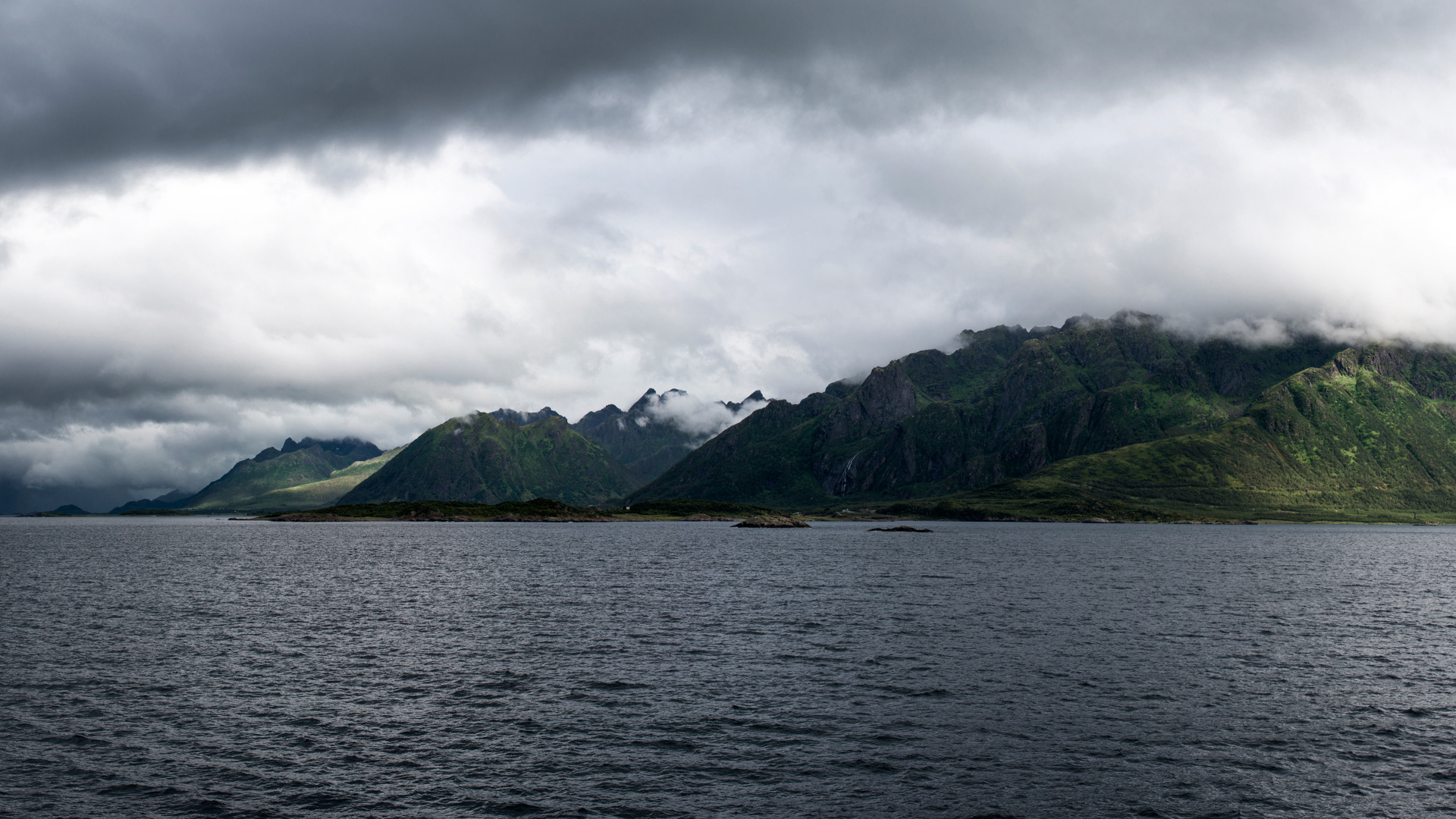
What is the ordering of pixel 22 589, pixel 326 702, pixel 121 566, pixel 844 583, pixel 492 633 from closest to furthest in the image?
pixel 326 702 → pixel 492 633 → pixel 22 589 → pixel 844 583 → pixel 121 566

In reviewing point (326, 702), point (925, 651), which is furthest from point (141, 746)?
point (925, 651)

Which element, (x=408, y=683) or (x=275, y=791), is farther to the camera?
(x=408, y=683)

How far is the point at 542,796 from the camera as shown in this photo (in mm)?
34031

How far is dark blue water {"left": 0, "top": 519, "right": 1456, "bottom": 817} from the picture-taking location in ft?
114

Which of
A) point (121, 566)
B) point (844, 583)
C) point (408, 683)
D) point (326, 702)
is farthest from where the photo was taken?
point (121, 566)

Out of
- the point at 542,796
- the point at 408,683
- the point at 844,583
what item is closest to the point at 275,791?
the point at 542,796

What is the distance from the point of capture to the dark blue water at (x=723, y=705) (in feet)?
114

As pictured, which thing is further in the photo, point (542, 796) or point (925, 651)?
point (925, 651)

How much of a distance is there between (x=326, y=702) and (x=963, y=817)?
37989 millimetres

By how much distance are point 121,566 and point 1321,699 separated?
180 meters

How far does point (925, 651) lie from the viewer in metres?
65.5

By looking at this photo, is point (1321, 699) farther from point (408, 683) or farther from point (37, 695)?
point (37, 695)

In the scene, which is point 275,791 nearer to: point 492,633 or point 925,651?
point 492,633

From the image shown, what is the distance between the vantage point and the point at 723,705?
160 feet
